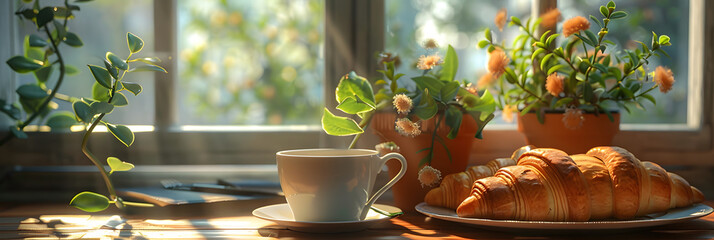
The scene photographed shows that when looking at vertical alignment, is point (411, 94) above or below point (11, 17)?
below

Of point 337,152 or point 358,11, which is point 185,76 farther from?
point 337,152

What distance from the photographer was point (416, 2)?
1.22 metres

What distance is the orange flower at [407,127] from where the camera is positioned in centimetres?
82

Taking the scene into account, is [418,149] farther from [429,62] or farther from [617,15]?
[617,15]

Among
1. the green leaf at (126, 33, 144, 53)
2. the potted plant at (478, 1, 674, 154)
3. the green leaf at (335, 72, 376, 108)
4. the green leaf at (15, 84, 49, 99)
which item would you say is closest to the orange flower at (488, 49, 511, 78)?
the potted plant at (478, 1, 674, 154)

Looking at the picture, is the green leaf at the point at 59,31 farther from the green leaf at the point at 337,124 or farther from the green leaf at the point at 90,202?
the green leaf at the point at 337,124

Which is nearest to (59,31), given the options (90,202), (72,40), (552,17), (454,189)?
(72,40)

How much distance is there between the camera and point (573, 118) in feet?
2.94

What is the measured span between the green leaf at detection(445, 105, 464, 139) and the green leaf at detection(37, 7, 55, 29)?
2.13 feet

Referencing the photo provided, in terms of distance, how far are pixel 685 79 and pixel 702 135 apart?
0.13 meters

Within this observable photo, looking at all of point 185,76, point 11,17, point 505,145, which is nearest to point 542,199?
point 505,145

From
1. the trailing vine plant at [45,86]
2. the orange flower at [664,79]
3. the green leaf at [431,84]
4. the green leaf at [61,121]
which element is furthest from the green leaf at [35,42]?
the orange flower at [664,79]

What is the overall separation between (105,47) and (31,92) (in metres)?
0.24

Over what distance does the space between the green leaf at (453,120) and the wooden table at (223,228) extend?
0.12 m
